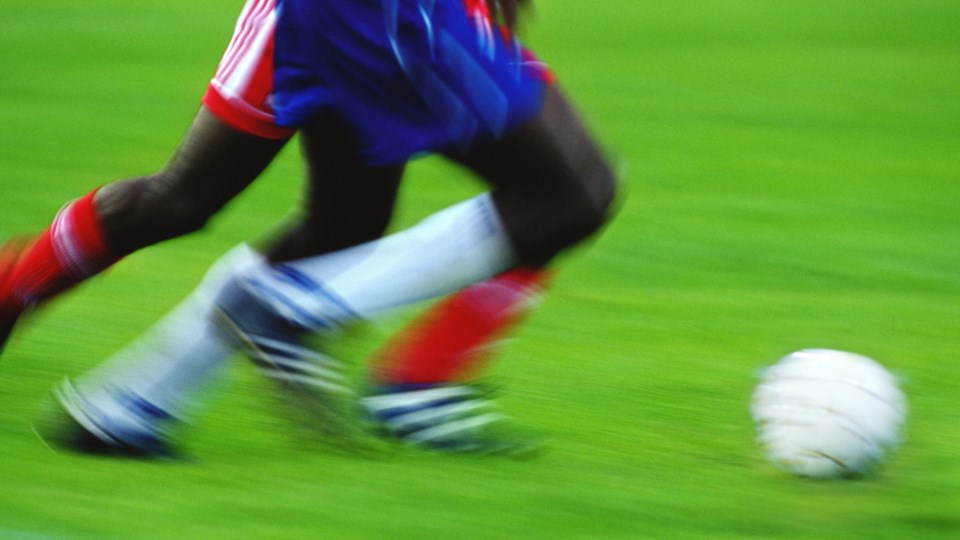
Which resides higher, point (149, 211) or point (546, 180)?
point (546, 180)

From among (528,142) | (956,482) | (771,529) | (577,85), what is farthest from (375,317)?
(577,85)

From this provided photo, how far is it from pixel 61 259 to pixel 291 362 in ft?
1.57

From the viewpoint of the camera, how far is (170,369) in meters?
3.31

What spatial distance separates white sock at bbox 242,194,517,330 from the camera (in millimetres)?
3193

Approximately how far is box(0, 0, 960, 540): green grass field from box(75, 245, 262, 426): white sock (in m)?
0.12

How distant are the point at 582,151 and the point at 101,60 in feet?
22.0

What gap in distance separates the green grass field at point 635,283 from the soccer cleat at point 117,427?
44 mm

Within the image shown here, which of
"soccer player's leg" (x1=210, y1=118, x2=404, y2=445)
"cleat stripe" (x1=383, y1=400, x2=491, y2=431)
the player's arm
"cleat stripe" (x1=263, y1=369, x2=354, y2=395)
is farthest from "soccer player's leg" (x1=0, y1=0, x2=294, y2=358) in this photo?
"cleat stripe" (x1=383, y1=400, x2=491, y2=431)

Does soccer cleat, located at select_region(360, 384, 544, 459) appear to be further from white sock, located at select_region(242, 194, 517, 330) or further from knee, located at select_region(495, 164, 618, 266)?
knee, located at select_region(495, 164, 618, 266)

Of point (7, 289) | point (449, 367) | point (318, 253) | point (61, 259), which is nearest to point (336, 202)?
point (318, 253)

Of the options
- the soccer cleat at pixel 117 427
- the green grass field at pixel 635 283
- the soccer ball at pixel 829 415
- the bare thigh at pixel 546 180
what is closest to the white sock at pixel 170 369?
the soccer cleat at pixel 117 427

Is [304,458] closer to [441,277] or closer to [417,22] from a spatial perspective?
[441,277]

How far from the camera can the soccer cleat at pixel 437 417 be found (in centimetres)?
328

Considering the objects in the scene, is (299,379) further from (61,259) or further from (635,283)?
(635,283)
